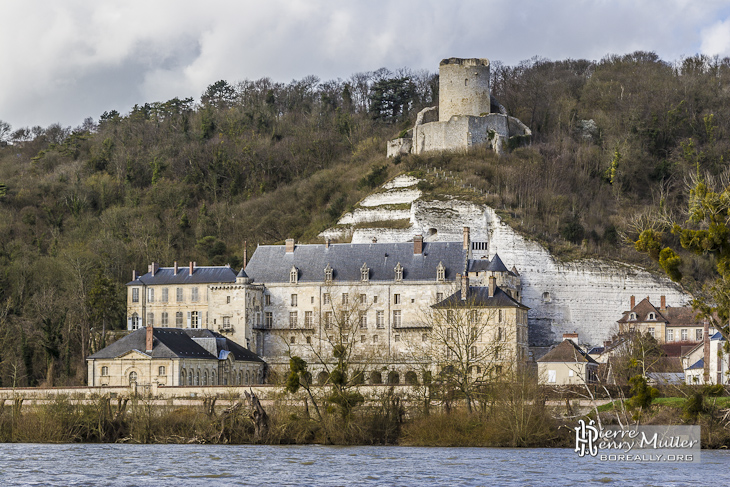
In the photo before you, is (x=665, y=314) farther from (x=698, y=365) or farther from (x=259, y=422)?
(x=259, y=422)

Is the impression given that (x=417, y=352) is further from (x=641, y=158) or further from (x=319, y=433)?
(x=641, y=158)

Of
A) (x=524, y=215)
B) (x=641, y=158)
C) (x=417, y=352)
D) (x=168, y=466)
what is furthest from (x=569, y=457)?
(x=641, y=158)

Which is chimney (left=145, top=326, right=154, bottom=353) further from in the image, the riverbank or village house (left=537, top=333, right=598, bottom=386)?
village house (left=537, top=333, right=598, bottom=386)

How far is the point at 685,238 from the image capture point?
31203 mm

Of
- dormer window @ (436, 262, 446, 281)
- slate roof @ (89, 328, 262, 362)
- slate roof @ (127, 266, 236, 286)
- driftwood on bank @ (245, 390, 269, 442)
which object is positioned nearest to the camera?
driftwood on bank @ (245, 390, 269, 442)

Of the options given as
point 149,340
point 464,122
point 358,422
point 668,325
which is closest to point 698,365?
point 668,325

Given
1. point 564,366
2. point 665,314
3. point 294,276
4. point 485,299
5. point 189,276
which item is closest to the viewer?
point 564,366

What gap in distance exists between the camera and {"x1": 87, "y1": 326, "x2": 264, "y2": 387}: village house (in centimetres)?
5766

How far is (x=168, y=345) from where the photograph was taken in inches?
2298

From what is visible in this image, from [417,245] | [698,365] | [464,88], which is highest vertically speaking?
[464,88]

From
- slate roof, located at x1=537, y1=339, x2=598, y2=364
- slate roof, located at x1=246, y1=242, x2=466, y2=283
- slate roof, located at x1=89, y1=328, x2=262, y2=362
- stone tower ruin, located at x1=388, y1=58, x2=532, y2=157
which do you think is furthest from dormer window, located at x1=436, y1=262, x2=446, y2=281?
stone tower ruin, located at x1=388, y1=58, x2=532, y2=157

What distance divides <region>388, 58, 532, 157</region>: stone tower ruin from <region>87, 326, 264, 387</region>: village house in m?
27.7

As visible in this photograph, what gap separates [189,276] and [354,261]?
9426 mm

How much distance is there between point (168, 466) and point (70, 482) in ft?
14.4
